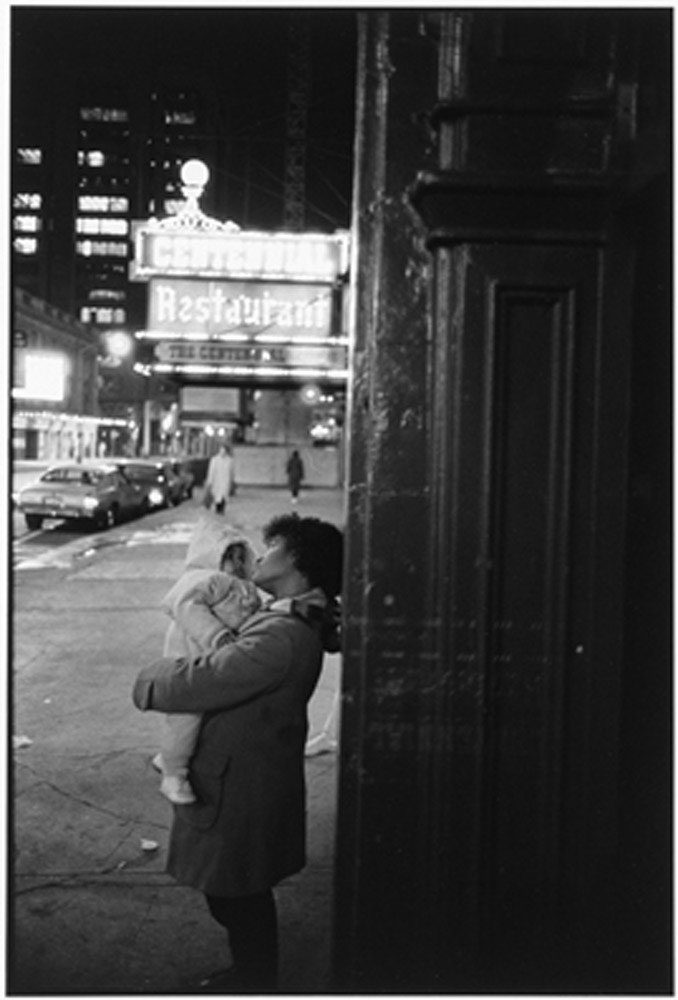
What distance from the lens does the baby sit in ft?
9.19

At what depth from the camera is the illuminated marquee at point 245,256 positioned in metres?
7.50

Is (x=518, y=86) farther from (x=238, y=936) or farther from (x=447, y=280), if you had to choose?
(x=238, y=936)

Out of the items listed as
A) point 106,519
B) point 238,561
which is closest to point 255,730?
point 238,561

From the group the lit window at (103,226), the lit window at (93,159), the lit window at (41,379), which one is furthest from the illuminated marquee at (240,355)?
the lit window at (103,226)

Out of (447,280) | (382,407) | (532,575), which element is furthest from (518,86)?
(532,575)

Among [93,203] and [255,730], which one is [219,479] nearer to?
[255,730]

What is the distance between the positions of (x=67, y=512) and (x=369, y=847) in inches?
695

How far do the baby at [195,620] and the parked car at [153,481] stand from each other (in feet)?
70.8

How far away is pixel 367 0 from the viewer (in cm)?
236

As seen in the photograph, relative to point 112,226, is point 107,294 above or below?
below

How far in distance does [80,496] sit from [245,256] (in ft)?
42.4

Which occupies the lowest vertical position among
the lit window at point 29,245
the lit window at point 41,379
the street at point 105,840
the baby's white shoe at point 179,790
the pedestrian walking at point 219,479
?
the street at point 105,840

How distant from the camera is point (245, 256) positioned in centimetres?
764

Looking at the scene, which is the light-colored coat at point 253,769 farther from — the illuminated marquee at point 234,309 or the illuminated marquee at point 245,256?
the illuminated marquee at point 245,256
